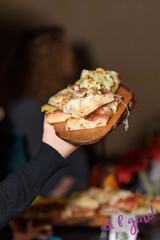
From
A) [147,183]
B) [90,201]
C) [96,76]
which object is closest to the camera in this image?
[96,76]

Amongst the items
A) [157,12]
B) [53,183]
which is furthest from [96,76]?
[157,12]

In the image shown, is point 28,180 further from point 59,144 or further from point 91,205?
point 91,205

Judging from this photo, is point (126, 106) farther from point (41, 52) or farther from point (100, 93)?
point (41, 52)

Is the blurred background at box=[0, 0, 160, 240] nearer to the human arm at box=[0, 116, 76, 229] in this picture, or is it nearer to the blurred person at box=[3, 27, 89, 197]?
the blurred person at box=[3, 27, 89, 197]

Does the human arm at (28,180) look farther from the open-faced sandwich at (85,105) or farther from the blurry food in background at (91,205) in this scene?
the blurry food in background at (91,205)

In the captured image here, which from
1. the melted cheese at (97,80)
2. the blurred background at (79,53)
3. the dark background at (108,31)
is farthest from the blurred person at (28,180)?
the dark background at (108,31)

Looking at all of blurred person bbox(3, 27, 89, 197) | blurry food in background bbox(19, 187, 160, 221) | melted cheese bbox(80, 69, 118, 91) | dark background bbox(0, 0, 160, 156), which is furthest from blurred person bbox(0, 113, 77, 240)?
dark background bbox(0, 0, 160, 156)
